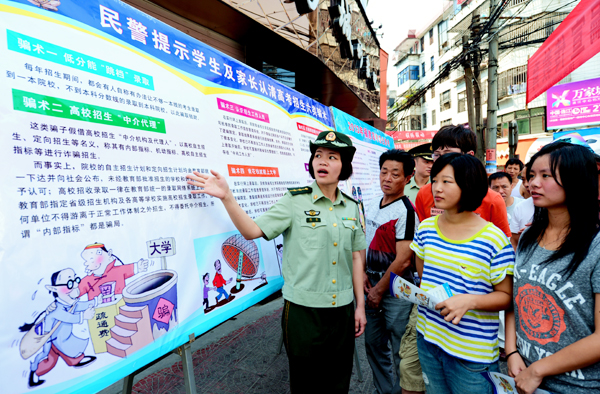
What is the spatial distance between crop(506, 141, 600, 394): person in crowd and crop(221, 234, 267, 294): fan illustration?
52.5 inches

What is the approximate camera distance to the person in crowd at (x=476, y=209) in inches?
74.3

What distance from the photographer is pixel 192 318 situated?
1.40 m

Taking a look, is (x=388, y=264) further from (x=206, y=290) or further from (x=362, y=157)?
(x=362, y=157)

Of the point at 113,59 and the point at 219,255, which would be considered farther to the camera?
the point at 219,255

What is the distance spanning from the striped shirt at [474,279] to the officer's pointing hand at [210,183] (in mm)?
1171

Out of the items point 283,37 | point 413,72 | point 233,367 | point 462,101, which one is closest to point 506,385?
point 233,367

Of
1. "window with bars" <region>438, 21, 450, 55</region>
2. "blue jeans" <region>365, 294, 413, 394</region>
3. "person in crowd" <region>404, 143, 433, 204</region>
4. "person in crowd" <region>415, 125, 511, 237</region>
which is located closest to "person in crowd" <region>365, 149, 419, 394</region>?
"blue jeans" <region>365, 294, 413, 394</region>

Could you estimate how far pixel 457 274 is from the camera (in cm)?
148

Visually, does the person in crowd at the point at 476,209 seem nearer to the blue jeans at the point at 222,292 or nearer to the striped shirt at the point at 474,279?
the striped shirt at the point at 474,279

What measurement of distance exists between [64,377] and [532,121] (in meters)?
22.7

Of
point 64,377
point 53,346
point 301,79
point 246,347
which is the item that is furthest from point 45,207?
point 301,79

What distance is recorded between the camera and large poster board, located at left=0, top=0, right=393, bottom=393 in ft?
3.13

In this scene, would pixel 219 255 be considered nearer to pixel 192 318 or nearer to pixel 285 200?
pixel 192 318

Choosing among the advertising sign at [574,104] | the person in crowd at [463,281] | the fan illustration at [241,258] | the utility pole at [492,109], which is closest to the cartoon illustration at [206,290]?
the fan illustration at [241,258]
